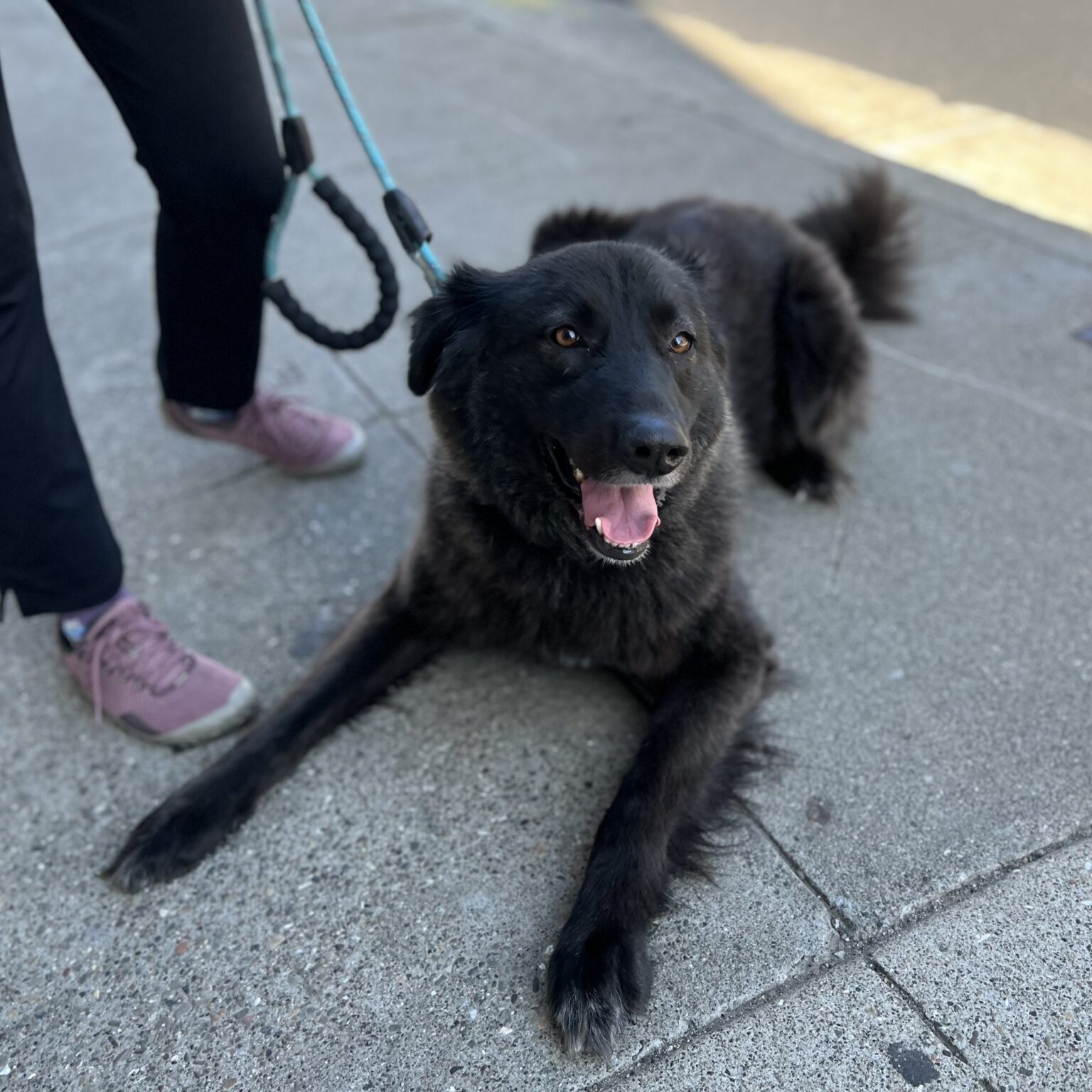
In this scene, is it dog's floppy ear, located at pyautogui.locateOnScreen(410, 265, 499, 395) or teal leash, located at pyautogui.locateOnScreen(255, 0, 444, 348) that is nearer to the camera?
dog's floppy ear, located at pyautogui.locateOnScreen(410, 265, 499, 395)

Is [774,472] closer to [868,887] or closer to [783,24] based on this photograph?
[868,887]

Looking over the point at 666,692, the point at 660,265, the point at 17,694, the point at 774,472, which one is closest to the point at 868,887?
the point at 666,692

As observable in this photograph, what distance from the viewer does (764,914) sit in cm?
196

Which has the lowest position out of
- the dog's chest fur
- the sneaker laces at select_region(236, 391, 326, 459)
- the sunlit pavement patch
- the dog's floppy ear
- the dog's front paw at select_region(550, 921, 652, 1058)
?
the sneaker laces at select_region(236, 391, 326, 459)

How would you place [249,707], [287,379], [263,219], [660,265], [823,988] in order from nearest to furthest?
[823,988] → [660,265] → [249,707] → [263,219] → [287,379]

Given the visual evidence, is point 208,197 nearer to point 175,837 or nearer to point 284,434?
point 284,434

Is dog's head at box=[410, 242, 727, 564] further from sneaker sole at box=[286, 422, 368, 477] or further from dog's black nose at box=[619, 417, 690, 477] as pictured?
sneaker sole at box=[286, 422, 368, 477]

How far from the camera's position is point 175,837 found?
2.09m

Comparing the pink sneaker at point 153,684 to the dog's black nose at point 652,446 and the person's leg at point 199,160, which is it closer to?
the person's leg at point 199,160

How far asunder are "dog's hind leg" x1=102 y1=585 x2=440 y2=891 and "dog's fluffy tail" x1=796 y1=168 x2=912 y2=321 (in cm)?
232

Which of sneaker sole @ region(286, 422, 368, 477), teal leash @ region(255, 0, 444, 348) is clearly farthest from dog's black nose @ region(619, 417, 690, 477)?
sneaker sole @ region(286, 422, 368, 477)

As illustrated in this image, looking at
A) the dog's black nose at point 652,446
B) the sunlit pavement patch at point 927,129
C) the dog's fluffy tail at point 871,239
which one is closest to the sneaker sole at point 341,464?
the dog's black nose at point 652,446

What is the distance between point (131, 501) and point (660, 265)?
188 centimetres

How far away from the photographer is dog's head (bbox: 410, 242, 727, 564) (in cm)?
196
